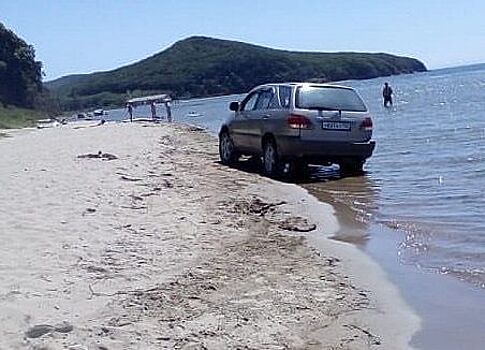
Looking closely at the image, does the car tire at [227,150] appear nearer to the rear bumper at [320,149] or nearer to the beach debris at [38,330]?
the rear bumper at [320,149]

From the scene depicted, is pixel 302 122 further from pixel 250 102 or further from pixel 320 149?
pixel 250 102

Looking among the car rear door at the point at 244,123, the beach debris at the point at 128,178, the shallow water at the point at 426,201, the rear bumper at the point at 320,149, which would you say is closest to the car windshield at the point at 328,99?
the rear bumper at the point at 320,149

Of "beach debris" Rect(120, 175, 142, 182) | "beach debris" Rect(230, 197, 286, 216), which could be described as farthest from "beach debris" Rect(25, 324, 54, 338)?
"beach debris" Rect(120, 175, 142, 182)

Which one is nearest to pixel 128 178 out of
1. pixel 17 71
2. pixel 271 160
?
pixel 271 160

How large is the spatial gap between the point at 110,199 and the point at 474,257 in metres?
4.59

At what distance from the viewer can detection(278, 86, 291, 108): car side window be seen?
45.9 ft

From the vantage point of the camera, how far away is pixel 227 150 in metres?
17.2

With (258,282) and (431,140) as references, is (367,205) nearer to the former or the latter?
(258,282)

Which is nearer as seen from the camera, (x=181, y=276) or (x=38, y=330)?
(x=38, y=330)

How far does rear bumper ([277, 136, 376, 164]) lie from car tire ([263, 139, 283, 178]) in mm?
269

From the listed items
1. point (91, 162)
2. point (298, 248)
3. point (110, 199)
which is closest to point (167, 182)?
point (110, 199)

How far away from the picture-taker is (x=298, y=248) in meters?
8.01

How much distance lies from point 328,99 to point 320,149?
2.86ft

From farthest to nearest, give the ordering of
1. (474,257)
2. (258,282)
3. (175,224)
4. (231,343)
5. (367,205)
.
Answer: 1. (367,205)
2. (175,224)
3. (474,257)
4. (258,282)
5. (231,343)
